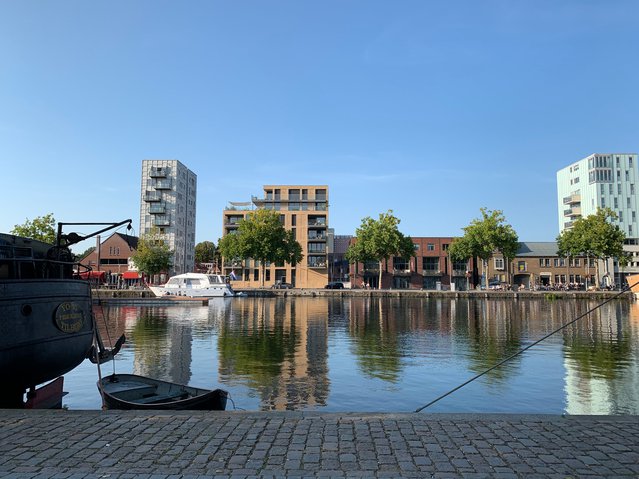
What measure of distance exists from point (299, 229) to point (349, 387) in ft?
306

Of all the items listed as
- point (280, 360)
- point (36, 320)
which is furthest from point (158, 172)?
point (36, 320)

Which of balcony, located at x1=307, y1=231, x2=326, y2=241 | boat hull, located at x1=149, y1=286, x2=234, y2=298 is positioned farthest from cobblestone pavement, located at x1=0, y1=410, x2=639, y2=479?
balcony, located at x1=307, y1=231, x2=326, y2=241

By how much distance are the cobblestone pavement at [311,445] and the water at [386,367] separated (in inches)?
189

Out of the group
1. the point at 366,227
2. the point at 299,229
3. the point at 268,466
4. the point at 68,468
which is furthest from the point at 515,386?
the point at 299,229

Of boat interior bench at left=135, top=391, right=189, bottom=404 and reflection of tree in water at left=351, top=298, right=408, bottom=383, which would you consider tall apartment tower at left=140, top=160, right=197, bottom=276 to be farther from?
boat interior bench at left=135, top=391, right=189, bottom=404

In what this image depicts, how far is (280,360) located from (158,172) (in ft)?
340

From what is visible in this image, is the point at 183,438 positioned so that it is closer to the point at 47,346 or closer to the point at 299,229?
the point at 47,346

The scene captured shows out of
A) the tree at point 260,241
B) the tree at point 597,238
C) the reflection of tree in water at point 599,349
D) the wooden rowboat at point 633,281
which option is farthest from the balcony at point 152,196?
the reflection of tree in water at point 599,349

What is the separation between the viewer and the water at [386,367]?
43.1 ft

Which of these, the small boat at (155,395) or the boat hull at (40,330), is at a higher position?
the boat hull at (40,330)

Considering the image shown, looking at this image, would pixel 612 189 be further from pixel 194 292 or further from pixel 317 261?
pixel 194 292

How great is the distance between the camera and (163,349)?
74.3 feet

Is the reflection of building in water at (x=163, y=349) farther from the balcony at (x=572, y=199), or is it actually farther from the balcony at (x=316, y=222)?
the balcony at (x=572, y=199)

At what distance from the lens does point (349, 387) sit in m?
14.7
